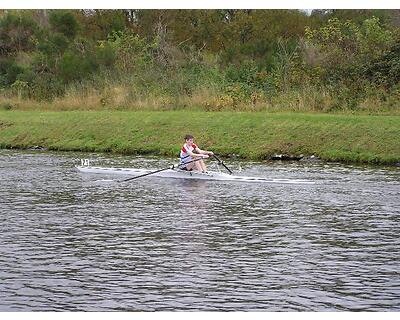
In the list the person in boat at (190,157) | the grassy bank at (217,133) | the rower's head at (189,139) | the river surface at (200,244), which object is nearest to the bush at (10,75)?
the grassy bank at (217,133)

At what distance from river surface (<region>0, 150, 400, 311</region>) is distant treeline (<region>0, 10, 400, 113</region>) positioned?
13.5 metres

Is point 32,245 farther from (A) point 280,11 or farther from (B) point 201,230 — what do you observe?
(A) point 280,11

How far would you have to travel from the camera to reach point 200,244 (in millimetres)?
15078

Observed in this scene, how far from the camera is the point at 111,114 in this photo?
39938 millimetres

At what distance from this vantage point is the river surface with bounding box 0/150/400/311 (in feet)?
37.5

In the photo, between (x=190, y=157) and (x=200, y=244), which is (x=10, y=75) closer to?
(x=190, y=157)

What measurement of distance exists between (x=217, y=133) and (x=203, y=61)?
44.5 feet

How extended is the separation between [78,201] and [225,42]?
39194mm

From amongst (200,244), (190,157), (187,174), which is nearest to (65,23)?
(190,157)

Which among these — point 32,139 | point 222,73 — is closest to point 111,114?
point 32,139

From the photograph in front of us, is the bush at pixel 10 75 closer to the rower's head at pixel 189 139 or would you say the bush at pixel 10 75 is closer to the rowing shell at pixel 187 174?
the rowing shell at pixel 187 174

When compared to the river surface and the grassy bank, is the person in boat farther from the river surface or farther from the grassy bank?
the grassy bank

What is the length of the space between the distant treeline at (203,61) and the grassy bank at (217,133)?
88.7 inches

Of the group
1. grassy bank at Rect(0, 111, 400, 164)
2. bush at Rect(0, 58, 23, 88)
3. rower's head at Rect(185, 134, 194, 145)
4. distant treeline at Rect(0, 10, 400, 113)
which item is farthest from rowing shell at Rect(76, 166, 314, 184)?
bush at Rect(0, 58, 23, 88)
